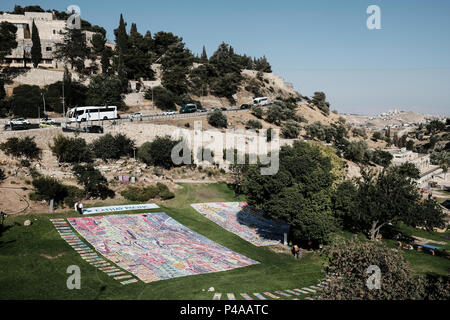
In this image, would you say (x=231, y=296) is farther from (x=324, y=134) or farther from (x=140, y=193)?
(x=324, y=134)

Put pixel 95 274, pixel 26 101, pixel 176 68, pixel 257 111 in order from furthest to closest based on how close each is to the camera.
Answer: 1. pixel 176 68
2. pixel 257 111
3. pixel 26 101
4. pixel 95 274

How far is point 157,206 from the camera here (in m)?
42.3

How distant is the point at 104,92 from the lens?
74.9 meters

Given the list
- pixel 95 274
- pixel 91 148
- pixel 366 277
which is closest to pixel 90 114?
pixel 91 148

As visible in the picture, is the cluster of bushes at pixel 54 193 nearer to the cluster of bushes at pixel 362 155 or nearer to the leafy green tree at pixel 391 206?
the leafy green tree at pixel 391 206

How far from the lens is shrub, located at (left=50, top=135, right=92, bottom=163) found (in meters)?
49.2

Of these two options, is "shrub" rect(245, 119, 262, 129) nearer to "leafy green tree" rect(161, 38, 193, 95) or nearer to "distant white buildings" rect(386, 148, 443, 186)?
"leafy green tree" rect(161, 38, 193, 95)

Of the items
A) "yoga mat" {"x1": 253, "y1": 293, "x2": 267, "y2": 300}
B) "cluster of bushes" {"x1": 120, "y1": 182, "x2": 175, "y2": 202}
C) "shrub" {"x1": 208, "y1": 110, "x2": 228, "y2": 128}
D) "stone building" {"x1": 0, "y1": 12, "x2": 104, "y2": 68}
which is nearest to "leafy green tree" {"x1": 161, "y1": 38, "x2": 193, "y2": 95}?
"shrub" {"x1": 208, "y1": 110, "x2": 228, "y2": 128}

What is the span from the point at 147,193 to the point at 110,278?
63.3 feet

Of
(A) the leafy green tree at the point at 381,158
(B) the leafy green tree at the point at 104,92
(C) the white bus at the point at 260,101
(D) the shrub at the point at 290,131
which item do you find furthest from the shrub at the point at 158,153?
(A) the leafy green tree at the point at 381,158

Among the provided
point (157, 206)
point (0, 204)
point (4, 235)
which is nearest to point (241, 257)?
point (157, 206)

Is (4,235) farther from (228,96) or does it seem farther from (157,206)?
(228,96)

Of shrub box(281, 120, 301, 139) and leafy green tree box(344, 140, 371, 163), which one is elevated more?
shrub box(281, 120, 301, 139)
